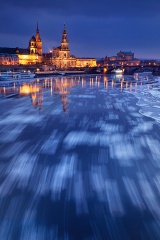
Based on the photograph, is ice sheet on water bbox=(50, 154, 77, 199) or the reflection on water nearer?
the reflection on water

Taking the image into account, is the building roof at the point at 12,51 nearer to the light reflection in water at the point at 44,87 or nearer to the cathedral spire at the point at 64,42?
the cathedral spire at the point at 64,42

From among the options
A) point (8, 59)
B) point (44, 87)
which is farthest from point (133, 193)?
point (8, 59)

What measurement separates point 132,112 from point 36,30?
353ft

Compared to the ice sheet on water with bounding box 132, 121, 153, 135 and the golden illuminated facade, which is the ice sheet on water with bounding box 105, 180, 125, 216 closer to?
the ice sheet on water with bounding box 132, 121, 153, 135

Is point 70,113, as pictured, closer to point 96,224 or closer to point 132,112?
point 132,112

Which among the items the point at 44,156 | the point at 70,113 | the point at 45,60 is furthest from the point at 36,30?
the point at 44,156

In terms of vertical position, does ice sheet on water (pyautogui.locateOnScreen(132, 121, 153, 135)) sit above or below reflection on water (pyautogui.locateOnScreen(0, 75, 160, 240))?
above

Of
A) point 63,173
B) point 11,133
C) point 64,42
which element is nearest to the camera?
point 63,173

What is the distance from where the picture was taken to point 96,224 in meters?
4.73

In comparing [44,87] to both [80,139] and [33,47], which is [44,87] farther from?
[33,47]

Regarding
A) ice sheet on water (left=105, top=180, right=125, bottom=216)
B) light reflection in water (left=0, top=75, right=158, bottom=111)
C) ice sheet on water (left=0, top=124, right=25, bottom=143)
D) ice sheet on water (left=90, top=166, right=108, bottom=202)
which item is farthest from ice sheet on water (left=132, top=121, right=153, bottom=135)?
light reflection in water (left=0, top=75, right=158, bottom=111)

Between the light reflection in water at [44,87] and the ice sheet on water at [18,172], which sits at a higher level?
the light reflection in water at [44,87]

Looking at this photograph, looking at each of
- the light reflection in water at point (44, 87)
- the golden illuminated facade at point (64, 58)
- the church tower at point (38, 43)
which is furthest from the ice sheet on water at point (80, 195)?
the church tower at point (38, 43)

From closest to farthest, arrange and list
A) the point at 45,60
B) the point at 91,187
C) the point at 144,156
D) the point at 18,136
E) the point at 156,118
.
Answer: the point at 91,187 → the point at 144,156 → the point at 18,136 → the point at 156,118 → the point at 45,60
